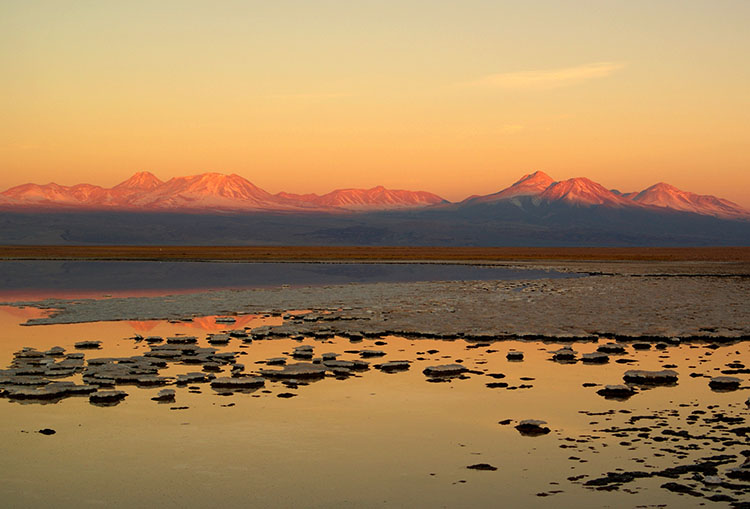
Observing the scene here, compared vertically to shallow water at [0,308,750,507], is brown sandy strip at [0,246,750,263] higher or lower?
lower

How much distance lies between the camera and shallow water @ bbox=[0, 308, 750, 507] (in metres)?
8.61

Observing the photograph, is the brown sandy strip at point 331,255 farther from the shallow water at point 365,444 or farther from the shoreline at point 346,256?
the shallow water at point 365,444

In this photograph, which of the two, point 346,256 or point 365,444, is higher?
point 365,444

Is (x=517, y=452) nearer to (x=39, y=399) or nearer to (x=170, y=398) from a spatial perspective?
(x=170, y=398)

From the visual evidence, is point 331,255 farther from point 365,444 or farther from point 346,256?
point 365,444

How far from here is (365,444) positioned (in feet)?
35.0

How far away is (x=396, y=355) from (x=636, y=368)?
5.30 metres

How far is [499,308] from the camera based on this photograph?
28.5 m

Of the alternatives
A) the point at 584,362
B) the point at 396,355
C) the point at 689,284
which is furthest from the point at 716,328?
the point at 689,284

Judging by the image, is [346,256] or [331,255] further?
[331,255]

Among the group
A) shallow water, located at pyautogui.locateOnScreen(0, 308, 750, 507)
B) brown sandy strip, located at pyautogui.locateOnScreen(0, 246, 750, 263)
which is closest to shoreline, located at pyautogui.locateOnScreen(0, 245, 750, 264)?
brown sandy strip, located at pyautogui.locateOnScreen(0, 246, 750, 263)

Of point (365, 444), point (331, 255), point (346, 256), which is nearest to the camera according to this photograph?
point (365, 444)

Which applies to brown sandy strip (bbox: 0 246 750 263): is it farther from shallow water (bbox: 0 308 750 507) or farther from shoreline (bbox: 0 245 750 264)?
Answer: shallow water (bbox: 0 308 750 507)

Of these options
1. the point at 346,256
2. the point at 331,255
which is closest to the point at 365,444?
the point at 346,256
